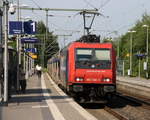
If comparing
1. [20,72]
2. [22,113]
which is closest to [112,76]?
[20,72]

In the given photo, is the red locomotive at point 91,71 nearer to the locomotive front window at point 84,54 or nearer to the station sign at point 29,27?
the locomotive front window at point 84,54

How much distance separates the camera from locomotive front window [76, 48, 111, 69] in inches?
877

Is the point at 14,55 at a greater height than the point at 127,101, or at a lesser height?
greater

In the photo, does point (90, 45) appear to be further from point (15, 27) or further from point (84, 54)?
point (15, 27)

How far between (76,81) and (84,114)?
691 centimetres

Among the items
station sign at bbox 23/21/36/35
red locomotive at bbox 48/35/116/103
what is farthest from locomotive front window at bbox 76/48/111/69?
station sign at bbox 23/21/36/35

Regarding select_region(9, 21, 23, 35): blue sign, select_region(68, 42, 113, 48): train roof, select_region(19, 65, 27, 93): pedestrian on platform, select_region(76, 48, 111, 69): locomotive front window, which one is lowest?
select_region(19, 65, 27, 93): pedestrian on platform

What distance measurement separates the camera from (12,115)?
579 inches

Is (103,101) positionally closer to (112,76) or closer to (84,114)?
(112,76)

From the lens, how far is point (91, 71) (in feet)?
72.5

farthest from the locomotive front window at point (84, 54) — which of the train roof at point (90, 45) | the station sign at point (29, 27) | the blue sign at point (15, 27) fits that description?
the station sign at point (29, 27)

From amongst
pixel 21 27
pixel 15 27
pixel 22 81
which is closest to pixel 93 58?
pixel 22 81

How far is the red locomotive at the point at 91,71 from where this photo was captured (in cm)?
2197

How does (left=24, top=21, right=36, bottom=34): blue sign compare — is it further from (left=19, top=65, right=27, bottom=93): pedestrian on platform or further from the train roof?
the train roof
